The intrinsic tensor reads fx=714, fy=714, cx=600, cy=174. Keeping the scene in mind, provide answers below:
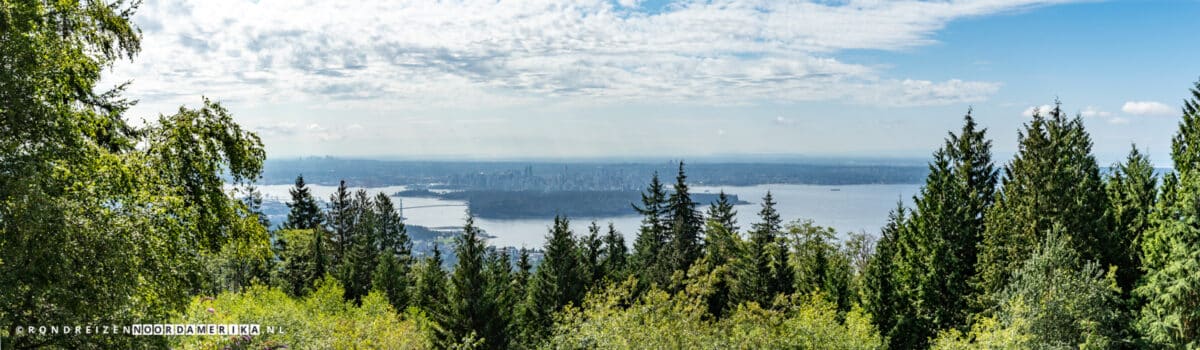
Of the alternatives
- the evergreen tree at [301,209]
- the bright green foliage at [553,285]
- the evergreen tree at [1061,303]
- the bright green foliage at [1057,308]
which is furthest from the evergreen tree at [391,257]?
the evergreen tree at [1061,303]

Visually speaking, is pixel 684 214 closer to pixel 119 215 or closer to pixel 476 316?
pixel 476 316

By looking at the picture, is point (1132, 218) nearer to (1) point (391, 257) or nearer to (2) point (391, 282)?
(2) point (391, 282)

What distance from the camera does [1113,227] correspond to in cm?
2827

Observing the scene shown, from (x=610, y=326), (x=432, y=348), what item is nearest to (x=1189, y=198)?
(x=610, y=326)

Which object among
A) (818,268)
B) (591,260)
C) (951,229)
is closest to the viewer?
(951,229)

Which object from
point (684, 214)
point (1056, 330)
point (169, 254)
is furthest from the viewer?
point (684, 214)

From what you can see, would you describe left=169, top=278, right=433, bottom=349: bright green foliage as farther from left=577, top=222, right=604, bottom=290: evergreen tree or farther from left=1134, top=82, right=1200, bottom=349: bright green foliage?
left=1134, top=82, right=1200, bottom=349: bright green foliage

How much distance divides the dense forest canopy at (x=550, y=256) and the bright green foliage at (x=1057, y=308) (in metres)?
0.09

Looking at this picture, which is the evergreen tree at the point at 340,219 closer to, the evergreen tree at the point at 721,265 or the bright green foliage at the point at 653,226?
the bright green foliage at the point at 653,226

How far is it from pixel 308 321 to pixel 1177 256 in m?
30.0

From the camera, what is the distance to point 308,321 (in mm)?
26906

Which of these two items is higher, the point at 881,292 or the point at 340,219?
the point at 340,219

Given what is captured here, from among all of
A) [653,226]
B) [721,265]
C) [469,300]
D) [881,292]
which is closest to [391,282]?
[469,300]

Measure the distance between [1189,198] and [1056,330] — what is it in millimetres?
5674
